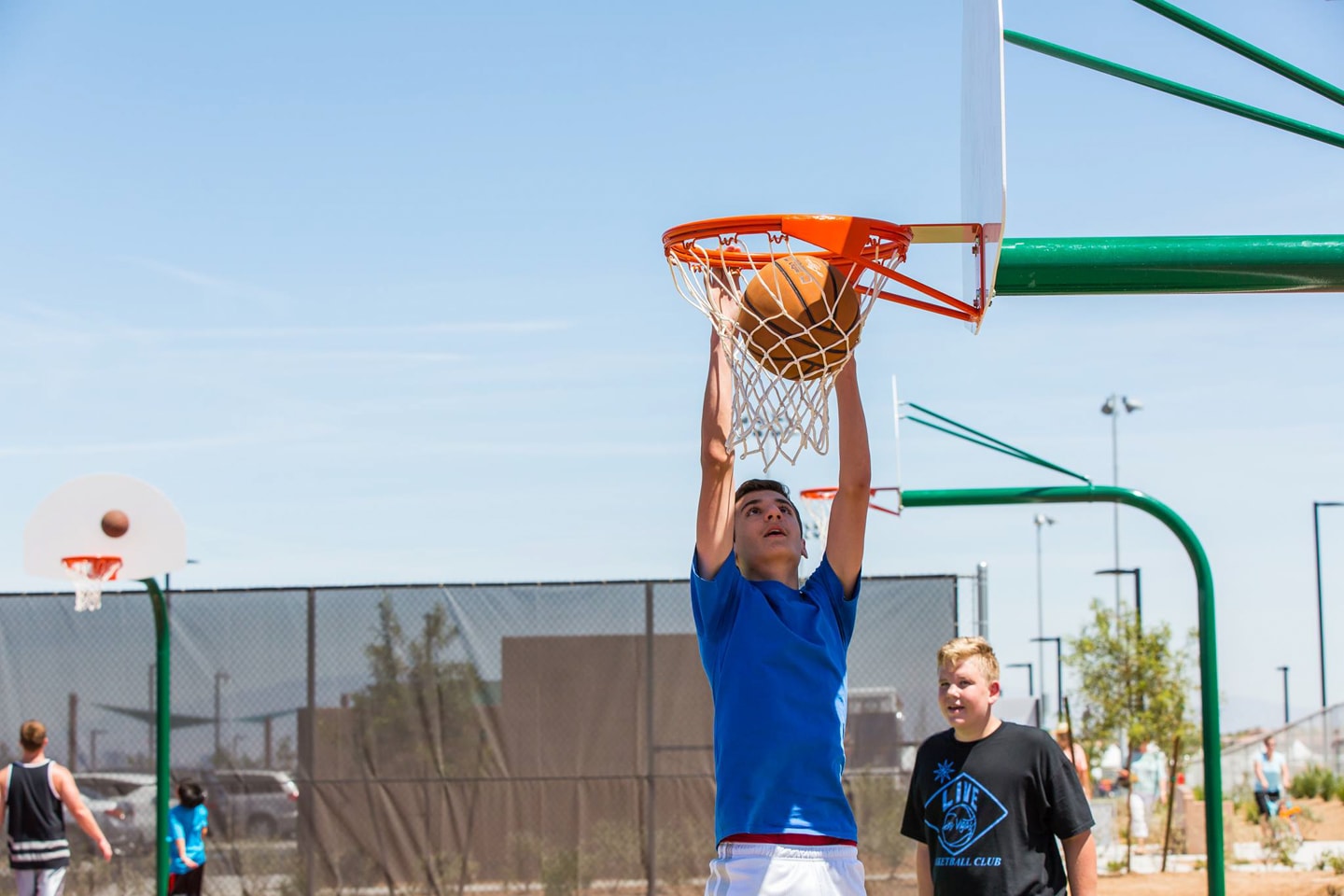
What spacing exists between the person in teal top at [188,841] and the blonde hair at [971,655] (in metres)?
7.51

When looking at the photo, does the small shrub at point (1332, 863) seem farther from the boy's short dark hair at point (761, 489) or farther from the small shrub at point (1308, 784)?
the boy's short dark hair at point (761, 489)

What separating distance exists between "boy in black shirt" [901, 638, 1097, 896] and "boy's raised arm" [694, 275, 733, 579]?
4.32 ft

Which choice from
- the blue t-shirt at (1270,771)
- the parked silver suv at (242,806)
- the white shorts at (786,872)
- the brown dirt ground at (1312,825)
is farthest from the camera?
the brown dirt ground at (1312,825)

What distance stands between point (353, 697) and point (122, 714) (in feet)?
5.69

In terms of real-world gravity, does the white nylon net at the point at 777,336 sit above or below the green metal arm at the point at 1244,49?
below

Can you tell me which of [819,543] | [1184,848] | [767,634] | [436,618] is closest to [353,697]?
[436,618]

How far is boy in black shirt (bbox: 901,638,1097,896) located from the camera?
4.81m

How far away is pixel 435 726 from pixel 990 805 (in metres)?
7.58

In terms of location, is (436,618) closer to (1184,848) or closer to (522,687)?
(522,687)

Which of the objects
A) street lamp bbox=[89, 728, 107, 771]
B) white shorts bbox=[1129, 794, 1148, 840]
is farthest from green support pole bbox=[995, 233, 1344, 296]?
white shorts bbox=[1129, 794, 1148, 840]

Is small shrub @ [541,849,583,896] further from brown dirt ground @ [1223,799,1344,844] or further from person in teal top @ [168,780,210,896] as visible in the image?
brown dirt ground @ [1223,799,1344,844]

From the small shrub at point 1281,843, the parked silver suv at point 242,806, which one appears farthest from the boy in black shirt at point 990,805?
the small shrub at point 1281,843

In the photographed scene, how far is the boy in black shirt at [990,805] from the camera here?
→ 481 centimetres

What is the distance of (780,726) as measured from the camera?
3717 mm
